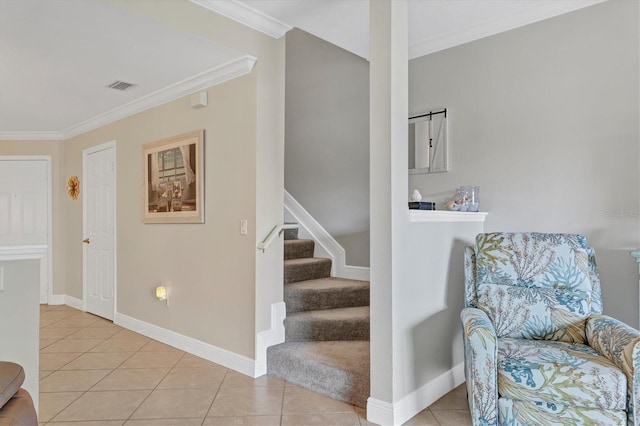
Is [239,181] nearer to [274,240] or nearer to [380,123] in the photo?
[274,240]

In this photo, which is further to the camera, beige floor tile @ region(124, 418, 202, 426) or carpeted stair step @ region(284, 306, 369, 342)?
carpeted stair step @ region(284, 306, 369, 342)

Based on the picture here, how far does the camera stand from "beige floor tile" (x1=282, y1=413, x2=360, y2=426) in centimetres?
223

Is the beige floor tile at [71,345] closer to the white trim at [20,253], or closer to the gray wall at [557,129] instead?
the white trim at [20,253]

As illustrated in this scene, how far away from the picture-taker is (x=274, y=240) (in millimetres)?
3066

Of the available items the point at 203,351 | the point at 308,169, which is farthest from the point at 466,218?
the point at 203,351

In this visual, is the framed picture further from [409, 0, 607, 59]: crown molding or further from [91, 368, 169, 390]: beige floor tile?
[409, 0, 607, 59]: crown molding

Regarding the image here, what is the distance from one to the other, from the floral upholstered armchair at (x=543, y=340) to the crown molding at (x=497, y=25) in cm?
160

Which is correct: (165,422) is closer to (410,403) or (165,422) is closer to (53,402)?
(53,402)

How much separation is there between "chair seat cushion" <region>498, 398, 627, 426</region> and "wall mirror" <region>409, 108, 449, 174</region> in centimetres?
191

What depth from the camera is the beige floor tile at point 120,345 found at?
3564 millimetres

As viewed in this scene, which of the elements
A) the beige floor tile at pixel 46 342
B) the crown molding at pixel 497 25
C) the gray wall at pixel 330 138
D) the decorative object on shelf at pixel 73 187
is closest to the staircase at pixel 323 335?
the gray wall at pixel 330 138

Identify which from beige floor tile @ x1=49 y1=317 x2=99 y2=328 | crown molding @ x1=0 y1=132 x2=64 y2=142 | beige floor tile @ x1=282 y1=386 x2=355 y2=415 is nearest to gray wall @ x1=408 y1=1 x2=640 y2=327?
beige floor tile @ x1=282 y1=386 x2=355 y2=415

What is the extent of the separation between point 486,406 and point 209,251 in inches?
88.9

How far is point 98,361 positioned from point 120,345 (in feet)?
1.32
